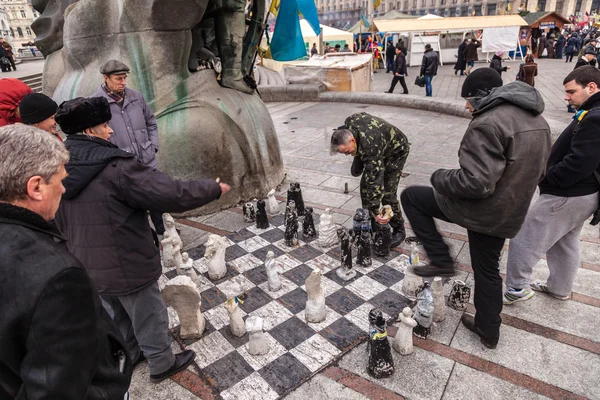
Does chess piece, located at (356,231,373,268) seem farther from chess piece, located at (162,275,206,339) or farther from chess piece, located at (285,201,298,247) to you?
chess piece, located at (162,275,206,339)

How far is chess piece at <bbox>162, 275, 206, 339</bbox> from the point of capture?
128 inches

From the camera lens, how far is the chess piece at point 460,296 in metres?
3.58

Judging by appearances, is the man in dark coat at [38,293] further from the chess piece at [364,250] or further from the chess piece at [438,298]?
the chess piece at [364,250]

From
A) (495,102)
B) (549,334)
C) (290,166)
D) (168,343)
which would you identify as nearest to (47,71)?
(290,166)

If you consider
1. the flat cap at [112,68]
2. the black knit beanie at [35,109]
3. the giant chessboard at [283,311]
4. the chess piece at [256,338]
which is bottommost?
the giant chessboard at [283,311]

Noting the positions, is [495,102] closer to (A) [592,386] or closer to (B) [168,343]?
(A) [592,386]

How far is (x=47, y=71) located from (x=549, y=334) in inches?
327

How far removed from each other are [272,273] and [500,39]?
958 inches

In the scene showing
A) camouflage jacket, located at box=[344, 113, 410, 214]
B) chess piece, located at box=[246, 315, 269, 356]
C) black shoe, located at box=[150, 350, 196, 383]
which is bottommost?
black shoe, located at box=[150, 350, 196, 383]

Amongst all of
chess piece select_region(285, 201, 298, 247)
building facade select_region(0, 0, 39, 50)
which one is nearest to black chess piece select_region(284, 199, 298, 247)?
chess piece select_region(285, 201, 298, 247)

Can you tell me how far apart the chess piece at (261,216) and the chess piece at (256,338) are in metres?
2.22

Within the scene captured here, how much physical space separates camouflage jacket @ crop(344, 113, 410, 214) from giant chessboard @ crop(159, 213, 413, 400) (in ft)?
2.61

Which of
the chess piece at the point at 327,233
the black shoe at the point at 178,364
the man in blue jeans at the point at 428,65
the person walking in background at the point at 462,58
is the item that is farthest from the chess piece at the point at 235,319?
the person walking in background at the point at 462,58

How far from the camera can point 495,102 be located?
8.71 feet
